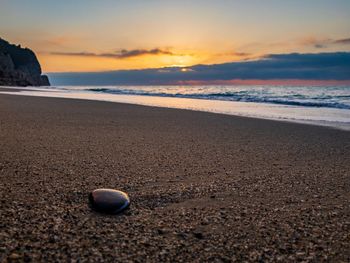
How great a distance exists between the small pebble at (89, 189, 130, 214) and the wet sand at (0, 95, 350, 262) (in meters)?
0.06

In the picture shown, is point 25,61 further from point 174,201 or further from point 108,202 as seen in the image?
point 108,202

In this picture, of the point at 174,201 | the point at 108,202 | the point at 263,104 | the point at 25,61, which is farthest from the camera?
the point at 25,61

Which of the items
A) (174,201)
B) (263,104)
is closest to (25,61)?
(263,104)

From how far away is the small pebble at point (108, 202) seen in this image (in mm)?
2348

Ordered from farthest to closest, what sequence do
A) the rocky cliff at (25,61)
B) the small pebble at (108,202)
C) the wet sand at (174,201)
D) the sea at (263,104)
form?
the rocky cliff at (25,61)
the sea at (263,104)
the small pebble at (108,202)
the wet sand at (174,201)

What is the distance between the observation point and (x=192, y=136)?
6.42 m

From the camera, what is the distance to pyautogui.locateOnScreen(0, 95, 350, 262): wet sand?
188 centimetres

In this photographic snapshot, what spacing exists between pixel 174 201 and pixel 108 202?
58 cm

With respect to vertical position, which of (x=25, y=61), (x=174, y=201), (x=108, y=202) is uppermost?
(x=25, y=61)

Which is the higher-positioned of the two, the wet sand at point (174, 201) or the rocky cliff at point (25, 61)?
the rocky cliff at point (25, 61)

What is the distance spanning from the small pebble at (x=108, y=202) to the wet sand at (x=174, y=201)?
6cm

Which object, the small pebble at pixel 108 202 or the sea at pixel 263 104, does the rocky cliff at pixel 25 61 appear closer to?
the sea at pixel 263 104

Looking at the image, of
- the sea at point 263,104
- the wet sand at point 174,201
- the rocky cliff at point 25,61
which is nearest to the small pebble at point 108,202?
the wet sand at point 174,201

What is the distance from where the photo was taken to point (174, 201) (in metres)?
2.73
